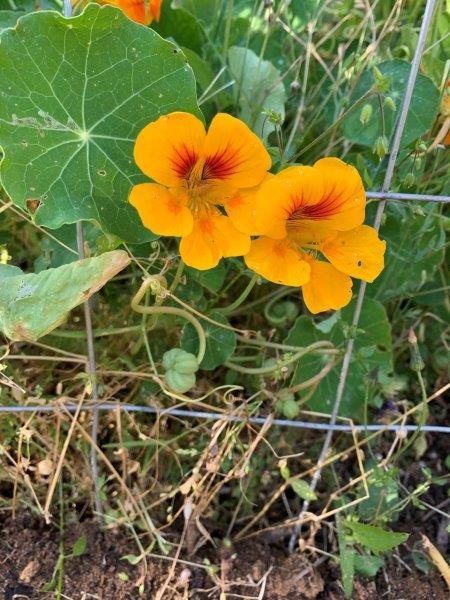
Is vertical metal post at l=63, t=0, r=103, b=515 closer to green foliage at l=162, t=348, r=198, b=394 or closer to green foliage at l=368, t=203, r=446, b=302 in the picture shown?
green foliage at l=162, t=348, r=198, b=394

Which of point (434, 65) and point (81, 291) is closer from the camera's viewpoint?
point (81, 291)

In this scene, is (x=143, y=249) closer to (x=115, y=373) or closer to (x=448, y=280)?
(x=115, y=373)

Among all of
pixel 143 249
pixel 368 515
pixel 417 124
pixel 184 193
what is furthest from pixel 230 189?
pixel 368 515

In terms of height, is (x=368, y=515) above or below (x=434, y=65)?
below

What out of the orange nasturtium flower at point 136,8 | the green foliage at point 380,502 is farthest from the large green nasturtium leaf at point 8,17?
the green foliage at point 380,502

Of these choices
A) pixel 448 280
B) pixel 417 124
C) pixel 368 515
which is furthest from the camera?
pixel 448 280

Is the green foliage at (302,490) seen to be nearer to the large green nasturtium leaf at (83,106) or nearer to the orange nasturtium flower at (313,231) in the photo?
the orange nasturtium flower at (313,231)

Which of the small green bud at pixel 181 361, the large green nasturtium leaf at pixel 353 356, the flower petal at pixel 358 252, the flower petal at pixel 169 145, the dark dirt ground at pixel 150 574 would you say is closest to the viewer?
the flower petal at pixel 169 145
